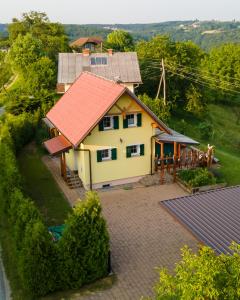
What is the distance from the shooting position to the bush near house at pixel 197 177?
24075 millimetres

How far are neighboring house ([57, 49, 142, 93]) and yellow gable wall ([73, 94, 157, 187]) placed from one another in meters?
18.2

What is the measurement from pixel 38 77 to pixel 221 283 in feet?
130

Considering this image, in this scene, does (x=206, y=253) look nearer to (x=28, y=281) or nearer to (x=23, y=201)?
(x=28, y=281)

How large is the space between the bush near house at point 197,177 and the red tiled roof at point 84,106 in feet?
23.6

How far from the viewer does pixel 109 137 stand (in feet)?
78.5

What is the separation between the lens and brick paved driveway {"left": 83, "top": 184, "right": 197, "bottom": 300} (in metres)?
15.2

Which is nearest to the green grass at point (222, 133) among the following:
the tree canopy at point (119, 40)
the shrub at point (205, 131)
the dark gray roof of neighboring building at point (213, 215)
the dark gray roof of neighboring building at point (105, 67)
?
the shrub at point (205, 131)

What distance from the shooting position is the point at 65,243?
47.0ft

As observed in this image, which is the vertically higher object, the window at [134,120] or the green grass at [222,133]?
the window at [134,120]

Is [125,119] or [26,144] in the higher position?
[125,119]

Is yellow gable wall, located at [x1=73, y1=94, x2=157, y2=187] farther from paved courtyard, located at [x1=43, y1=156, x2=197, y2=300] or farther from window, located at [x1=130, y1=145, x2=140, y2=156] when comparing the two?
paved courtyard, located at [x1=43, y1=156, x2=197, y2=300]

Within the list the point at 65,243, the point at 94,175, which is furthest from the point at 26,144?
the point at 65,243

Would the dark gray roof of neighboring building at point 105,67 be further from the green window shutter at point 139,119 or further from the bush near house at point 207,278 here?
the bush near house at point 207,278

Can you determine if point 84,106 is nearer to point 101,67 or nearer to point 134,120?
point 134,120
